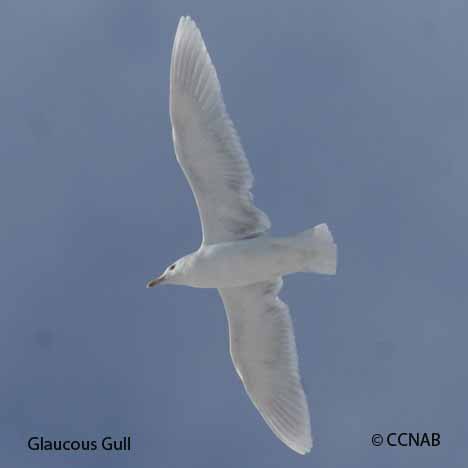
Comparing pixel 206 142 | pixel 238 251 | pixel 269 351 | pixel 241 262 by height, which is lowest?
pixel 269 351

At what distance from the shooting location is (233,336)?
48.9ft

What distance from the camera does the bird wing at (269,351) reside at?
1472 cm

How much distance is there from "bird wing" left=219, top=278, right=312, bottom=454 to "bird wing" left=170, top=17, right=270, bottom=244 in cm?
75

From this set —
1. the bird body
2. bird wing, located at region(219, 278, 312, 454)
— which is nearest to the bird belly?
the bird body

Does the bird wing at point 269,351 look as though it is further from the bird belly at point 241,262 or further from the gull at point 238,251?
the bird belly at point 241,262

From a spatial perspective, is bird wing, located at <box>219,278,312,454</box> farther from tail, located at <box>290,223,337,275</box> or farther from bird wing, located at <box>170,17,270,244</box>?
tail, located at <box>290,223,337,275</box>

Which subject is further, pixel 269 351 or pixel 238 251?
pixel 269 351

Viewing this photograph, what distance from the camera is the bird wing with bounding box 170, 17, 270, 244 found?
14.0 metres

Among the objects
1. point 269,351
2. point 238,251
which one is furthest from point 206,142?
point 269,351

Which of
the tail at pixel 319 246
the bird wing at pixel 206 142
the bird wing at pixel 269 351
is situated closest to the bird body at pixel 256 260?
the tail at pixel 319 246

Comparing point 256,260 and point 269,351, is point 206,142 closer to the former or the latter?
point 256,260

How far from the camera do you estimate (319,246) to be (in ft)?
45.7

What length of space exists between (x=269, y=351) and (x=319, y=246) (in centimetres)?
150

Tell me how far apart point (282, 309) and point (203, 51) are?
2813 millimetres
